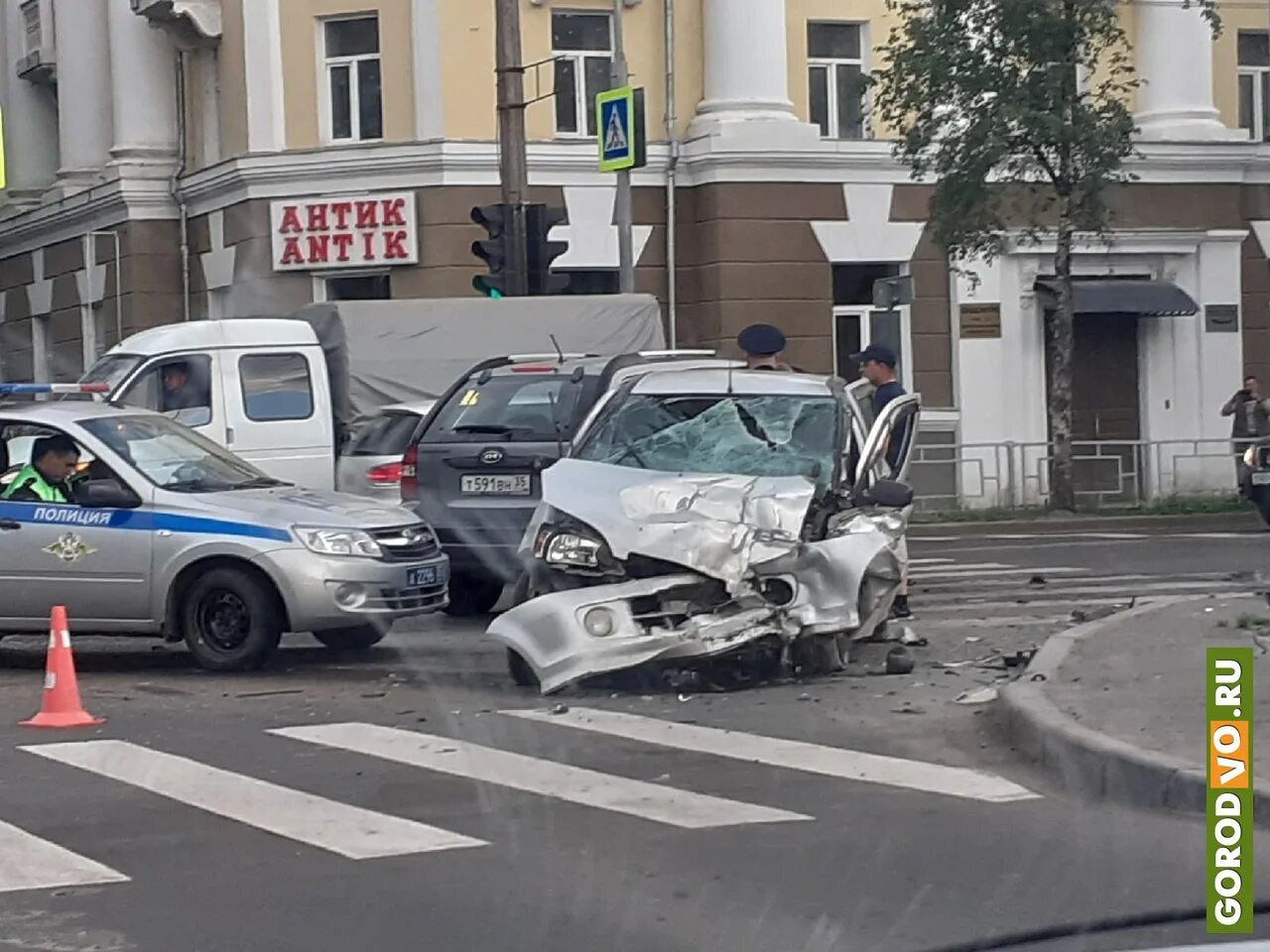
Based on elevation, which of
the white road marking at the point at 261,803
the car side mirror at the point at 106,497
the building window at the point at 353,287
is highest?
the building window at the point at 353,287

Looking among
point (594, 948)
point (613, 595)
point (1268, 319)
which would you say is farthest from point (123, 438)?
point (1268, 319)

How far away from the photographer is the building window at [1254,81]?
31.3 metres

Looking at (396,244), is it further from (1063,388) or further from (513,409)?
(513,409)

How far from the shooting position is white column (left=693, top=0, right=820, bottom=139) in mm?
28094

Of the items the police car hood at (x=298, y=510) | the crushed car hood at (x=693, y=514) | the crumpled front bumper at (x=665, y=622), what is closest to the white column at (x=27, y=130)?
the police car hood at (x=298, y=510)

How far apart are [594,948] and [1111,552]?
14.7m

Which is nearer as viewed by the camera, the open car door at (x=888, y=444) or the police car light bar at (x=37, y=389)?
the open car door at (x=888, y=444)

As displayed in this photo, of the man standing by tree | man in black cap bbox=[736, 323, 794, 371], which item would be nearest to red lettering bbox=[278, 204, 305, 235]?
the man standing by tree

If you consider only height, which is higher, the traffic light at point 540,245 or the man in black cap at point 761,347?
the traffic light at point 540,245

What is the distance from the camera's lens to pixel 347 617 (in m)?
12.2

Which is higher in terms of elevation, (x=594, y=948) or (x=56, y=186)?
(x=56, y=186)

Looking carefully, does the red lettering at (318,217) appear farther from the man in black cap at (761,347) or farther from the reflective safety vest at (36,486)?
the reflective safety vest at (36,486)

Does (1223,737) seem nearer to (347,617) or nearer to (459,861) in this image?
(459,861)

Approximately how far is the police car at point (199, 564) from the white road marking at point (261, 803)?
2355 mm
